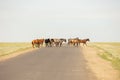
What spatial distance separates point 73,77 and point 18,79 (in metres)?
2.82

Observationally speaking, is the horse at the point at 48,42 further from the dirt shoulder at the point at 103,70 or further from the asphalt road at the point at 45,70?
the asphalt road at the point at 45,70

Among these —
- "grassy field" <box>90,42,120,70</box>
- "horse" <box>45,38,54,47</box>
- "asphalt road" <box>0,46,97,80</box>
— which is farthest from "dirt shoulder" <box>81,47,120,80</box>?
"horse" <box>45,38,54,47</box>

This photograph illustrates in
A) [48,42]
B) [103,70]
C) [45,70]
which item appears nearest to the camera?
[45,70]

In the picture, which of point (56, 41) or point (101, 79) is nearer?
point (101, 79)

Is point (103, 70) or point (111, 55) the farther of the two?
point (111, 55)

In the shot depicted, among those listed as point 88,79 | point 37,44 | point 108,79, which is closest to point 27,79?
point 88,79

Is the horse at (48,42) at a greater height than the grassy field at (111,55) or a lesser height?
greater

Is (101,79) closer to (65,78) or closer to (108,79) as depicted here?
(108,79)

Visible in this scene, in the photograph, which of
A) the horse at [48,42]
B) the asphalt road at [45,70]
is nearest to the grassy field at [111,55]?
the asphalt road at [45,70]

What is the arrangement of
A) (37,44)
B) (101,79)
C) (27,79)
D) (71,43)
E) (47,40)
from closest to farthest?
(27,79)
(101,79)
(37,44)
(47,40)
(71,43)

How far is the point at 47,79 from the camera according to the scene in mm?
15578

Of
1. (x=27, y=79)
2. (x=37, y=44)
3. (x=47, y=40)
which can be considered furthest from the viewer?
(x=47, y=40)

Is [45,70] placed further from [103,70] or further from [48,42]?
[48,42]

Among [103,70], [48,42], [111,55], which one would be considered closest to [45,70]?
[103,70]
